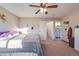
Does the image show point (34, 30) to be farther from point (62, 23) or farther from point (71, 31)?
point (71, 31)

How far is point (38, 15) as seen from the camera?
1928 millimetres

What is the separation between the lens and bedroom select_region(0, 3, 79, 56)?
1.65 meters

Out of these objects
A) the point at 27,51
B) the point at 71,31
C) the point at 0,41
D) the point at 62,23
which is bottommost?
the point at 27,51

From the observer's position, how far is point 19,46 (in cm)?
172

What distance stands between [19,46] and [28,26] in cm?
42

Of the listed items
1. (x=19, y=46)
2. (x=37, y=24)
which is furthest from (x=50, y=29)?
(x=19, y=46)

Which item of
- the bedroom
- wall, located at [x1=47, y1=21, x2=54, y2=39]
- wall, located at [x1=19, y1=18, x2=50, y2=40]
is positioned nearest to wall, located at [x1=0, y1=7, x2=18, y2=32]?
the bedroom

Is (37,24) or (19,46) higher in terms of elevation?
(37,24)

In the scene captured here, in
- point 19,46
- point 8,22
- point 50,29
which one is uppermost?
point 8,22

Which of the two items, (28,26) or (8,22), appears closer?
(8,22)

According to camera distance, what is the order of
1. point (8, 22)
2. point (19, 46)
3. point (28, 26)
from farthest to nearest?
point (28, 26) → point (8, 22) → point (19, 46)

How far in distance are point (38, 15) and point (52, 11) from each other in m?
0.25

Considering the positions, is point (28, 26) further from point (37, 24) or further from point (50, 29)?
point (50, 29)

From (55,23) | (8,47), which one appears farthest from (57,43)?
(8,47)
